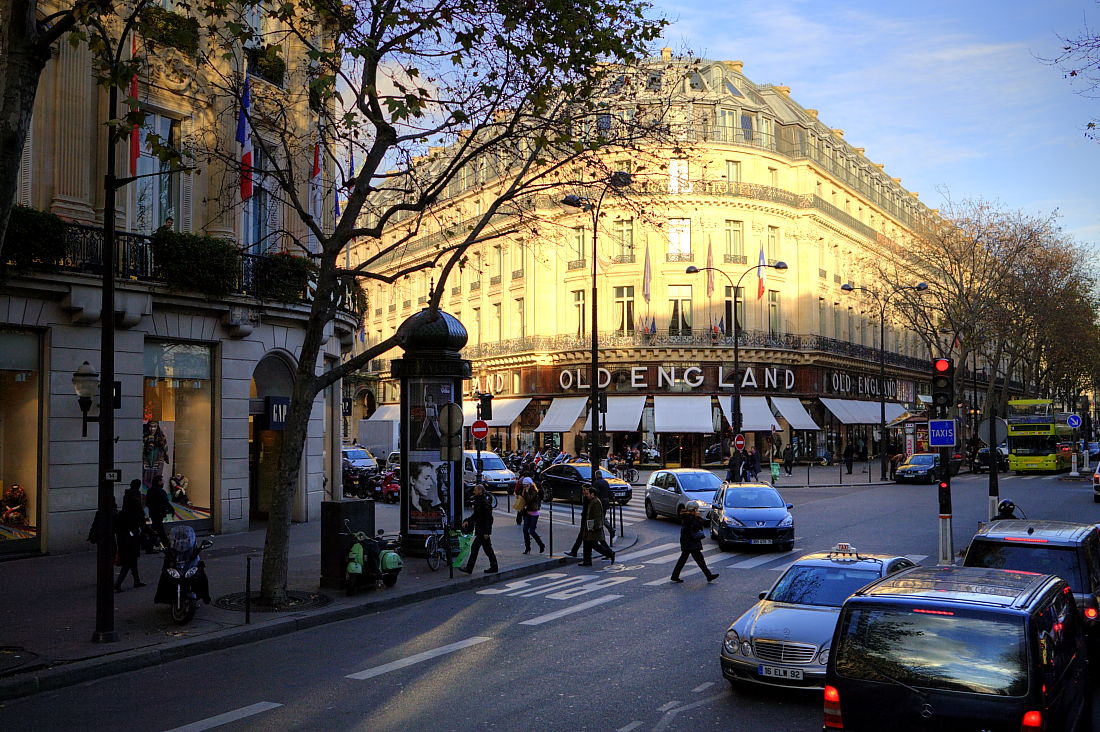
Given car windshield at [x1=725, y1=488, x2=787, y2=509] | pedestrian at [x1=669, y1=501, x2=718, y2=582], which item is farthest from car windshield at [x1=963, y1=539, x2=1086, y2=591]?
car windshield at [x1=725, y1=488, x2=787, y2=509]

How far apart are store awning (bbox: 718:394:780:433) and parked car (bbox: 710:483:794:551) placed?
90.5 feet

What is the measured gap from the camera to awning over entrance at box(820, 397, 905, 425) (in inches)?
2178

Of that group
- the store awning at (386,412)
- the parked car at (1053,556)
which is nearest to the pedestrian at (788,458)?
the store awning at (386,412)

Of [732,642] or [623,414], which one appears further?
[623,414]

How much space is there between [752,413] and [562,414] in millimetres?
10594

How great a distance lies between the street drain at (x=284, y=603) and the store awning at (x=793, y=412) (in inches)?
1576

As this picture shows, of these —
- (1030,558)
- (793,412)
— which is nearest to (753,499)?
(1030,558)

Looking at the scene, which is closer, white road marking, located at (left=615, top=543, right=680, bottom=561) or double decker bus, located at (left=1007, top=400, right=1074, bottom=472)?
white road marking, located at (left=615, top=543, right=680, bottom=561)

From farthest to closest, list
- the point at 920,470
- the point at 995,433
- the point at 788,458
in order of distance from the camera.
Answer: the point at 788,458
the point at 920,470
the point at 995,433

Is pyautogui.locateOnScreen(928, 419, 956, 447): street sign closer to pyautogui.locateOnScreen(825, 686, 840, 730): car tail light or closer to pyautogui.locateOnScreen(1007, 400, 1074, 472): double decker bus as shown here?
pyautogui.locateOnScreen(825, 686, 840, 730): car tail light

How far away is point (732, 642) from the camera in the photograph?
365 inches

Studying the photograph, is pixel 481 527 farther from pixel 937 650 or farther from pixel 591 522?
pixel 937 650

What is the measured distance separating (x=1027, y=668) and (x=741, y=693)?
13.0 feet

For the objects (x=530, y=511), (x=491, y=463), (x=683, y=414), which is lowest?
(x=530, y=511)
